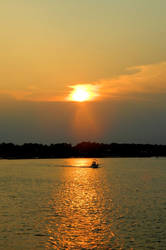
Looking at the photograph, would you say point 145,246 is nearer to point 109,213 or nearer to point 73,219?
point 73,219

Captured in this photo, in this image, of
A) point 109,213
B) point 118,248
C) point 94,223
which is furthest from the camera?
point 109,213

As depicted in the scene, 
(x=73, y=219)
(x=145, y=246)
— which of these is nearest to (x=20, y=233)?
(x=73, y=219)

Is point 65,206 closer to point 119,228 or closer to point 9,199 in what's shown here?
point 9,199

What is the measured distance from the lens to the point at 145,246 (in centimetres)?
3966

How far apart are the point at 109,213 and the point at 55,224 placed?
44.5 ft

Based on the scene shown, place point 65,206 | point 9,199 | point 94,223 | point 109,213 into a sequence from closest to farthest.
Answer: point 94,223
point 109,213
point 65,206
point 9,199

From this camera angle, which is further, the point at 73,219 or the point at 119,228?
the point at 73,219

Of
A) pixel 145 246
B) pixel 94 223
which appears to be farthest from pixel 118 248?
pixel 94 223

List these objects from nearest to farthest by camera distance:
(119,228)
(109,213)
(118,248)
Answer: (118,248) → (119,228) → (109,213)

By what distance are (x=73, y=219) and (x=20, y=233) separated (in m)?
11.9

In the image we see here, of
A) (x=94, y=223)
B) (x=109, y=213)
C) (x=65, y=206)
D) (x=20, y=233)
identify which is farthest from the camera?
(x=65, y=206)

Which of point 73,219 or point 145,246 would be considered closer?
point 145,246

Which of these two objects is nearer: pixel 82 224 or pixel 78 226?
pixel 78 226

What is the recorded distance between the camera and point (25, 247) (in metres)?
39.3
